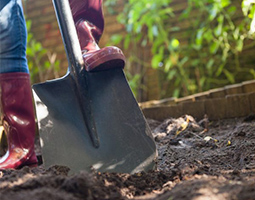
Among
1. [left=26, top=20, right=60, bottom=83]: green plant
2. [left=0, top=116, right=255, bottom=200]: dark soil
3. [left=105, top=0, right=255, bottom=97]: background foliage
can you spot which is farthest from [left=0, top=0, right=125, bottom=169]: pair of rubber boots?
[left=26, top=20, right=60, bottom=83]: green plant

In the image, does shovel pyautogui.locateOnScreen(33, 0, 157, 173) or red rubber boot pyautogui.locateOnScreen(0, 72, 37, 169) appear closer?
shovel pyautogui.locateOnScreen(33, 0, 157, 173)

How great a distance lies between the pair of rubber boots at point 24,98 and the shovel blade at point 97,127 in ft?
0.74

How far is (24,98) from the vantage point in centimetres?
167

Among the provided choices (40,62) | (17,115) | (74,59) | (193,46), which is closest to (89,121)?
(74,59)

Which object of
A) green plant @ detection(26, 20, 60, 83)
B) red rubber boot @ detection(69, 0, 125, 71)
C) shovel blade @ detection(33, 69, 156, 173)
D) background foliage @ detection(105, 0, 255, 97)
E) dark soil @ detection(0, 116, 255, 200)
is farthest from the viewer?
green plant @ detection(26, 20, 60, 83)

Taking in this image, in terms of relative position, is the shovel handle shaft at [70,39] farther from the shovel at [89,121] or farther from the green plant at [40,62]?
the green plant at [40,62]

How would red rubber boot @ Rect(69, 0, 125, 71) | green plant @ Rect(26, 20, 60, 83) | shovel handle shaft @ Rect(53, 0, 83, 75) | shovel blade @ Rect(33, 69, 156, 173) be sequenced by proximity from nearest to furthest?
shovel blade @ Rect(33, 69, 156, 173) < shovel handle shaft @ Rect(53, 0, 83, 75) < red rubber boot @ Rect(69, 0, 125, 71) < green plant @ Rect(26, 20, 60, 83)

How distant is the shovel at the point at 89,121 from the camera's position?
1235 millimetres

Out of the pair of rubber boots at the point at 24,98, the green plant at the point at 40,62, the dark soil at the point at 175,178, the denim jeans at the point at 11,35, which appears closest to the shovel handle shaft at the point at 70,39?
the pair of rubber boots at the point at 24,98

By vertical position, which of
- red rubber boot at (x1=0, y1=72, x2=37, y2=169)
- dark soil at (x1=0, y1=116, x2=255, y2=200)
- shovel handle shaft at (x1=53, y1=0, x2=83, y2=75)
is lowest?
dark soil at (x1=0, y1=116, x2=255, y2=200)

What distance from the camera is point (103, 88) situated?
4.49 feet

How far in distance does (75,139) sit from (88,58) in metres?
0.33

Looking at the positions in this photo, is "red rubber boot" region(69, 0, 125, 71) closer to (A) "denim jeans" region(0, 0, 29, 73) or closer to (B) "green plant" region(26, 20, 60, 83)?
(A) "denim jeans" region(0, 0, 29, 73)

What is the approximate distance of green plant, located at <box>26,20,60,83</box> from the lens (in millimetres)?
4266
